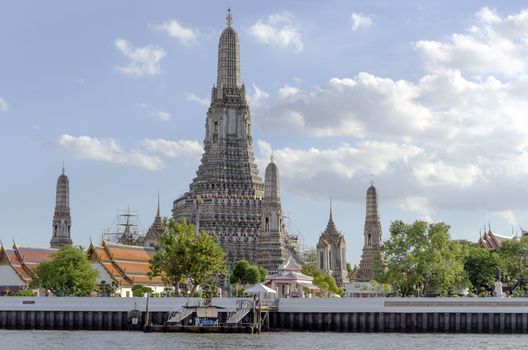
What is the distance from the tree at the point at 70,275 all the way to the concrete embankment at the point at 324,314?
28.2 feet

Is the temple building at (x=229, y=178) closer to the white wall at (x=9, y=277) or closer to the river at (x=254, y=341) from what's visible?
the white wall at (x=9, y=277)

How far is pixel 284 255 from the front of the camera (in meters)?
135

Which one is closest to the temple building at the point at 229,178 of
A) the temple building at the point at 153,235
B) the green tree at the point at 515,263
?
the temple building at the point at 153,235

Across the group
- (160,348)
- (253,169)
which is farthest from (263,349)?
(253,169)

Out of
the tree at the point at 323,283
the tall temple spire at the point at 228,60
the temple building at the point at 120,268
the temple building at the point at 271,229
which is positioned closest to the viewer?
the tree at the point at 323,283

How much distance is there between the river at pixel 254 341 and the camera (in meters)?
61.1

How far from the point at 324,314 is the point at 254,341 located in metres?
12.1

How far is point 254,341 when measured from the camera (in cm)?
6494

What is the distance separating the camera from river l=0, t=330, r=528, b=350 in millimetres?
61103

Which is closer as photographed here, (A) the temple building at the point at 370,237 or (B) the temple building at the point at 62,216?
(B) the temple building at the point at 62,216

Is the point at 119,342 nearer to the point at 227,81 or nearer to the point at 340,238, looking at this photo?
the point at 227,81

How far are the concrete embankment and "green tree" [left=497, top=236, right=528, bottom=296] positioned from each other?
87.8ft

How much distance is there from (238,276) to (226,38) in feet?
146

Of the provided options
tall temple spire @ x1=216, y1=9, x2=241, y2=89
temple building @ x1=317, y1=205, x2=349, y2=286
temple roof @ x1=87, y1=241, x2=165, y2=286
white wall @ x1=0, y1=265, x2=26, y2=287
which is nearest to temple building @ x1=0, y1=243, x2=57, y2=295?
white wall @ x1=0, y1=265, x2=26, y2=287
